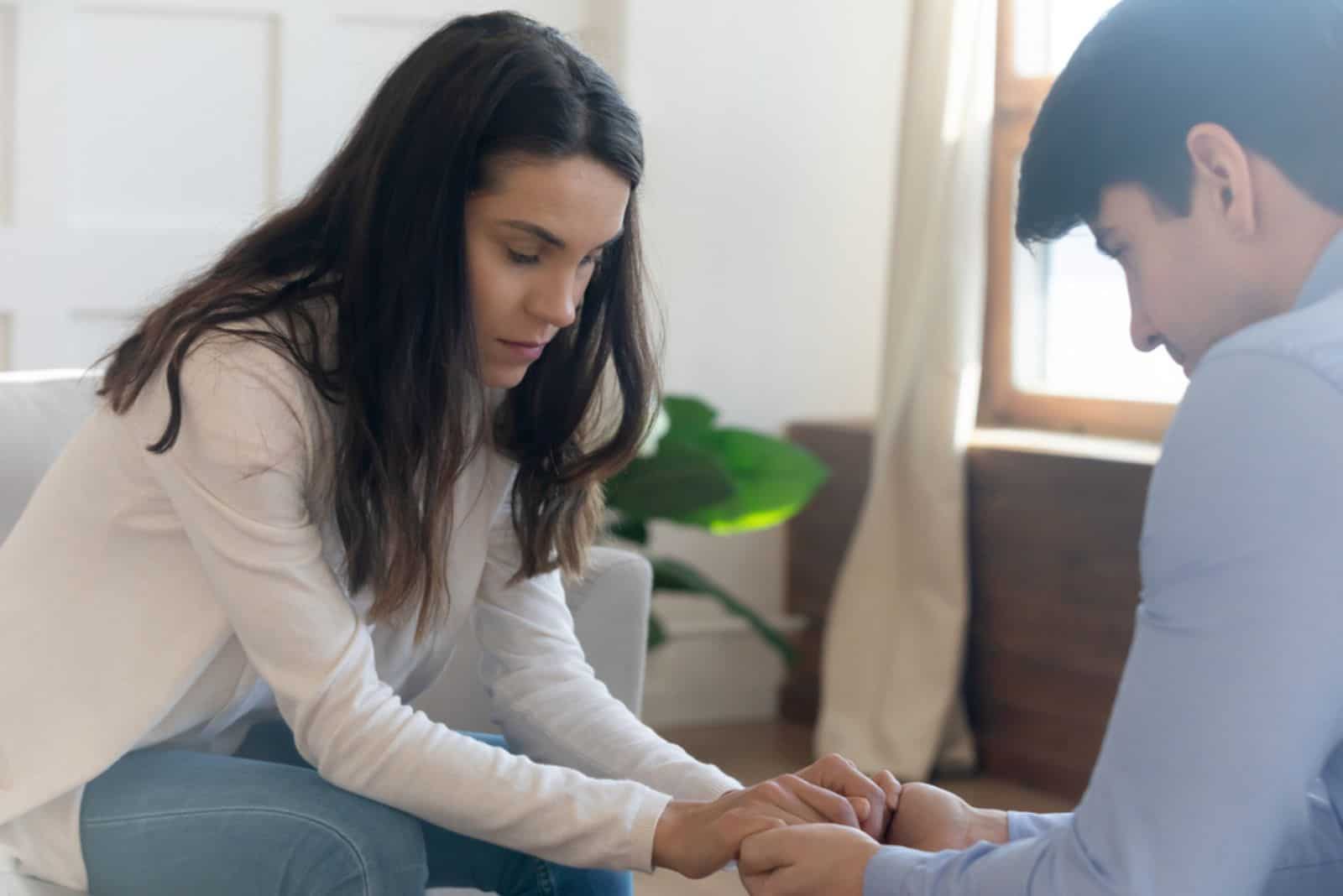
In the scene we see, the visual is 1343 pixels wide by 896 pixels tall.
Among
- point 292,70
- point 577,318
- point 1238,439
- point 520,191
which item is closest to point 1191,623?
point 1238,439

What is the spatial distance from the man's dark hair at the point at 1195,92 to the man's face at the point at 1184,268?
11mm

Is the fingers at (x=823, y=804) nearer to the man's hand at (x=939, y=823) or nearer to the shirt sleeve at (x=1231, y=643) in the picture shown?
the man's hand at (x=939, y=823)

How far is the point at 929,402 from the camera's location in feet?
9.61

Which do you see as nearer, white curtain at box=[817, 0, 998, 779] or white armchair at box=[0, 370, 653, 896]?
white armchair at box=[0, 370, 653, 896]

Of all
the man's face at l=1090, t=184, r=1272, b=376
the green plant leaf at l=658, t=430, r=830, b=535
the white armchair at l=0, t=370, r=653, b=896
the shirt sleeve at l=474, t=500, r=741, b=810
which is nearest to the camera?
the man's face at l=1090, t=184, r=1272, b=376

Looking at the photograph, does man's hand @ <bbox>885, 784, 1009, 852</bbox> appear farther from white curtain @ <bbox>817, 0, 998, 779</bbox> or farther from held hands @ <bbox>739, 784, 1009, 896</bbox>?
white curtain @ <bbox>817, 0, 998, 779</bbox>

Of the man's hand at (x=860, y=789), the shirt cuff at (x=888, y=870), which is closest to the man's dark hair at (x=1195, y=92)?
the shirt cuff at (x=888, y=870)

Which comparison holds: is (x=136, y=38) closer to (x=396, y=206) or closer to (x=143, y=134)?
(x=143, y=134)

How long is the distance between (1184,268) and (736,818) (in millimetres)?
514

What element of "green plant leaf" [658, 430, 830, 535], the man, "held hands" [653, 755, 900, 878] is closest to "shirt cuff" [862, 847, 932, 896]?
the man

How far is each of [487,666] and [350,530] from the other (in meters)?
0.30

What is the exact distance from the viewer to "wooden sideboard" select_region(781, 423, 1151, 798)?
8.86 ft

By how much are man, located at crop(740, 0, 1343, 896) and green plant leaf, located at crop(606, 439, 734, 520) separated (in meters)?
1.80

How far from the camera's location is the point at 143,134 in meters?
2.84
